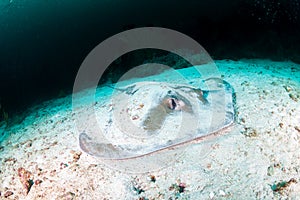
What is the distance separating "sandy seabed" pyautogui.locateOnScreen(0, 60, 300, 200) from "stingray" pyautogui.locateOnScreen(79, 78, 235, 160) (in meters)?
0.22

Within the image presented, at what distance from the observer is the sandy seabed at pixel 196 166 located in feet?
8.68

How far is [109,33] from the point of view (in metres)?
8.47

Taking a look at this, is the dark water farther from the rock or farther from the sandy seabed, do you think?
the rock

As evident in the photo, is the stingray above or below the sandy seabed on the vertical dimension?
above

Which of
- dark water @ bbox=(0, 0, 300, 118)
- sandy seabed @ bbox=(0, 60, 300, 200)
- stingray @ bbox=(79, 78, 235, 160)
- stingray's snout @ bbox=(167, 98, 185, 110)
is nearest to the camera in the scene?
sandy seabed @ bbox=(0, 60, 300, 200)

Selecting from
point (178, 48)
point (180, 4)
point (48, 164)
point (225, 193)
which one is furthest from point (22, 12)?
point (225, 193)

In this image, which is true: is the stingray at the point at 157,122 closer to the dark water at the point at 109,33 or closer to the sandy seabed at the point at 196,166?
the sandy seabed at the point at 196,166

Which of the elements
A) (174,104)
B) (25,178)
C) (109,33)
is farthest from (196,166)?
(109,33)

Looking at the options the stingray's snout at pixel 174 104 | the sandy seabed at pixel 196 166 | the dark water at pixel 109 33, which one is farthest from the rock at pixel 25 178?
the dark water at pixel 109 33

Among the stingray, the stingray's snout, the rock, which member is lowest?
the rock

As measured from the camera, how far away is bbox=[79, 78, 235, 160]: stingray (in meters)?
2.85

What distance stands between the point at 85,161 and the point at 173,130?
1.19 metres

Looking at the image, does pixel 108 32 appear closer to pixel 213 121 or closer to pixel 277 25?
pixel 277 25

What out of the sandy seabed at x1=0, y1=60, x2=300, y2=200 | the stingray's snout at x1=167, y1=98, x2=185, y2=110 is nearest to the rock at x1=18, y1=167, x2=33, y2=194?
the sandy seabed at x1=0, y1=60, x2=300, y2=200
